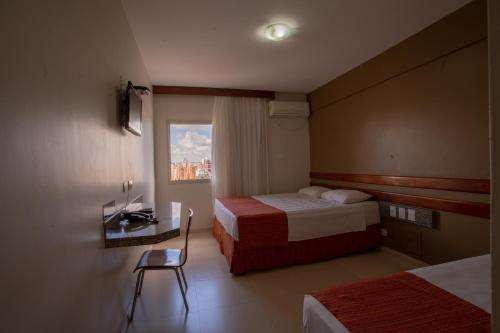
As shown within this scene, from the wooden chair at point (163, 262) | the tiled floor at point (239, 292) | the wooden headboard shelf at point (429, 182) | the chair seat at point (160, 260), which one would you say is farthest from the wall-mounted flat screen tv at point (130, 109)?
the wooden headboard shelf at point (429, 182)

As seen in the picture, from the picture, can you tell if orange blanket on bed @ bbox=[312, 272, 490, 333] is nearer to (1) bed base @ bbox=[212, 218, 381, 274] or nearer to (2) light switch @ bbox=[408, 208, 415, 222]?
(1) bed base @ bbox=[212, 218, 381, 274]

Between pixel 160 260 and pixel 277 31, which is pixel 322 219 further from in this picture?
pixel 277 31

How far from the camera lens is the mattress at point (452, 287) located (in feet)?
3.45

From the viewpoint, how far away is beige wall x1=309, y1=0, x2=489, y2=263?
84.9 inches

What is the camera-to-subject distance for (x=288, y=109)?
15.2ft

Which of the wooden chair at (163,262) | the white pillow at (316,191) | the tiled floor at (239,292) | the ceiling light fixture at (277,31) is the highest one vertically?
the ceiling light fixture at (277,31)

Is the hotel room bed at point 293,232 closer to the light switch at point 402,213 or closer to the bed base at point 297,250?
the bed base at point 297,250

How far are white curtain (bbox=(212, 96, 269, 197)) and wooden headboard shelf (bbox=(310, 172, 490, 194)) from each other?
1551 mm

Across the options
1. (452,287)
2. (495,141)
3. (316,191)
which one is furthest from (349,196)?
(495,141)

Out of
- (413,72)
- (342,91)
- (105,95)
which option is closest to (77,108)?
(105,95)

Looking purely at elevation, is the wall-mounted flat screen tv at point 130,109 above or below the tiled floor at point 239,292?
above

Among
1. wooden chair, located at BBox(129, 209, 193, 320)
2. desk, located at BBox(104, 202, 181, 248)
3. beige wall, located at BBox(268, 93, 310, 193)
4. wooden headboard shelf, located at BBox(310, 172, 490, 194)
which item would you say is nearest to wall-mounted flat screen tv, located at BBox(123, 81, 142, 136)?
desk, located at BBox(104, 202, 181, 248)

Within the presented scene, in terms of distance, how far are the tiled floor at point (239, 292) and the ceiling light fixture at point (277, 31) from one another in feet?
8.64

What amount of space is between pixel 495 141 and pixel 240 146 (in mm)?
4115
